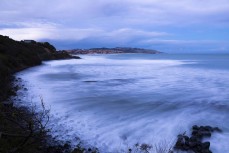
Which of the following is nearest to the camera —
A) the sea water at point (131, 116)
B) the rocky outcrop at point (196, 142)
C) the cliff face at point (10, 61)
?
the rocky outcrop at point (196, 142)

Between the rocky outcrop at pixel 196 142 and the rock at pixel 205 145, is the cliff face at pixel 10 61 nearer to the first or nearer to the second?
the rocky outcrop at pixel 196 142

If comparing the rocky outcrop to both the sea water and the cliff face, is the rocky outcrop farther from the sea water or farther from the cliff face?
the cliff face

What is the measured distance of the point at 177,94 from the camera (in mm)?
15766

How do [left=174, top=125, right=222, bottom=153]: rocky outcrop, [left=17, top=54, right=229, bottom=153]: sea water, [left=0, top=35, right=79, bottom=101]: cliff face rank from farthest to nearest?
1. [left=0, top=35, right=79, bottom=101]: cliff face
2. [left=17, top=54, right=229, bottom=153]: sea water
3. [left=174, top=125, right=222, bottom=153]: rocky outcrop

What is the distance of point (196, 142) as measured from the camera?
7.22m

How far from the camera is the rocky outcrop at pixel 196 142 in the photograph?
702 cm

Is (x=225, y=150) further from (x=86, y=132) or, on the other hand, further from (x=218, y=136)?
(x=86, y=132)

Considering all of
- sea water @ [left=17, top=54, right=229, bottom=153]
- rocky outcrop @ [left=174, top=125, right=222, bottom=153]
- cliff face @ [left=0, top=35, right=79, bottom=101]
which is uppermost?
cliff face @ [left=0, top=35, right=79, bottom=101]

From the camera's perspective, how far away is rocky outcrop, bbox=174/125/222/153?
7.02 m

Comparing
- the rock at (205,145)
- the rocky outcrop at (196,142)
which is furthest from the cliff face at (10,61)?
the rock at (205,145)

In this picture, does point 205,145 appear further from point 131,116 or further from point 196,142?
point 131,116

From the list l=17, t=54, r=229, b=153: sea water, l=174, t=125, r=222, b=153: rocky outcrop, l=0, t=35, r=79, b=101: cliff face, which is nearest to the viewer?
l=174, t=125, r=222, b=153: rocky outcrop

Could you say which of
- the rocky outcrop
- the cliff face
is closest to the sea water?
the rocky outcrop

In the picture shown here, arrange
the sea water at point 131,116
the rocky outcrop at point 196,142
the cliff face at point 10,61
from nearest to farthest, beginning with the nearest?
the rocky outcrop at point 196,142, the sea water at point 131,116, the cliff face at point 10,61
